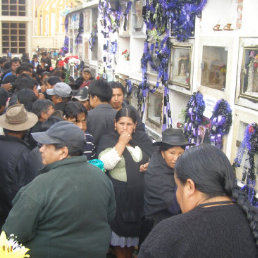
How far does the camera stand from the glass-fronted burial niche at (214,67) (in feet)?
13.3

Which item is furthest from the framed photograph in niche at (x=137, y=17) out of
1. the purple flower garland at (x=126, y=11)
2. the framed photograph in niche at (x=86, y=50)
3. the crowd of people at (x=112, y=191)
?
the framed photograph in niche at (x=86, y=50)

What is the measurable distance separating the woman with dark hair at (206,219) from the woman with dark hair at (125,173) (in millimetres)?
1810

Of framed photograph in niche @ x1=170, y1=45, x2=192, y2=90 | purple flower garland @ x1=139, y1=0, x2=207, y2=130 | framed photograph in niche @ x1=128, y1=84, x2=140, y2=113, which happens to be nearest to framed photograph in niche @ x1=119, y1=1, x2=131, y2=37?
framed photograph in niche @ x1=128, y1=84, x2=140, y2=113

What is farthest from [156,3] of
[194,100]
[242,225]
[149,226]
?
[242,225]

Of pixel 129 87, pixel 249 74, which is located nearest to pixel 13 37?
pixel 129 87

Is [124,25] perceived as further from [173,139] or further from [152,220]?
[152,220]

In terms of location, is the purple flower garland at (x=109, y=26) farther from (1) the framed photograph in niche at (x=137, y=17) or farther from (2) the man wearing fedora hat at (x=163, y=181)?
(2) the man wearing fedora hat at (x=163, y=181)

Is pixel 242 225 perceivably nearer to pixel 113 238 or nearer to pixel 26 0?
pixel 113 238

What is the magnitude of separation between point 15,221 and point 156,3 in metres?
3.99

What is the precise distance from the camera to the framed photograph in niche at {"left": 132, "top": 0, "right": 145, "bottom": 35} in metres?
6.59

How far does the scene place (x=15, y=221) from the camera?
2254 mm

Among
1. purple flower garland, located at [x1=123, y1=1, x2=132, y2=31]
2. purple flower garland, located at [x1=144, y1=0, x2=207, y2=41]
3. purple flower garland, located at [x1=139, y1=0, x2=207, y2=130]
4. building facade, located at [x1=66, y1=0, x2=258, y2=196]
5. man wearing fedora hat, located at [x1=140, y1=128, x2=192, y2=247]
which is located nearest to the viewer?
man wearing fedora hat, located at [x1=140, y1=128, x2=192, y2=247]

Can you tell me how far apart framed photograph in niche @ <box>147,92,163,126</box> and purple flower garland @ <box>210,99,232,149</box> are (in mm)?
1882

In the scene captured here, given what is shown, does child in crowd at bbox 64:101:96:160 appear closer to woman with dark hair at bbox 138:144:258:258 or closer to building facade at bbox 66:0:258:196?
building facade at bbox 66:0:258:196
